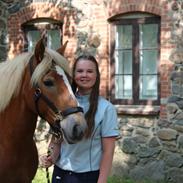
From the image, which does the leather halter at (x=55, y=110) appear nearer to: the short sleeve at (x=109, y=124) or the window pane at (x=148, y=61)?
the short sleeve at (x=109, y=124)

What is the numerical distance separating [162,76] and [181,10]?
→ 1088 millimetres

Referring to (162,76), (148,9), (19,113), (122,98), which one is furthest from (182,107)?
(19,113)

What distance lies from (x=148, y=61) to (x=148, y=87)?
0.44 m

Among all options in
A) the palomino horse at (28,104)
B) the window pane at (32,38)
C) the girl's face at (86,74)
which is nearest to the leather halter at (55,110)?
the palomino horse at (28,104)

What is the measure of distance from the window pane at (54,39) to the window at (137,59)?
1.25m

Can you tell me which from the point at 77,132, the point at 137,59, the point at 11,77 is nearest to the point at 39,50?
the point at 11,77

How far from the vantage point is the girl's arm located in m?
3.20

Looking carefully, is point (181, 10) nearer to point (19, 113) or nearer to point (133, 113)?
point (133, 113)

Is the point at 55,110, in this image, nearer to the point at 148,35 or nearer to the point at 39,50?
the point at 39,50

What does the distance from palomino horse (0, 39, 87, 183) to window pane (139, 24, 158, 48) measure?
442 cm

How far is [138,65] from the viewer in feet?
25.7

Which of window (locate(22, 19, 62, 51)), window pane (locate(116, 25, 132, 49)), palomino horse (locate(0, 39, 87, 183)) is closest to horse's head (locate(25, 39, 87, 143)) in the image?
palomino horse (locate(0, 39, 87, 183))

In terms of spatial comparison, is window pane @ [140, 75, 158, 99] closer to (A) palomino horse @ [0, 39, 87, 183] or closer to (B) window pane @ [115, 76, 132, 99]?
(B) window pane @ [115, 76, 132, 99]

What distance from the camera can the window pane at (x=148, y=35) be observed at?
7742 millimetres
